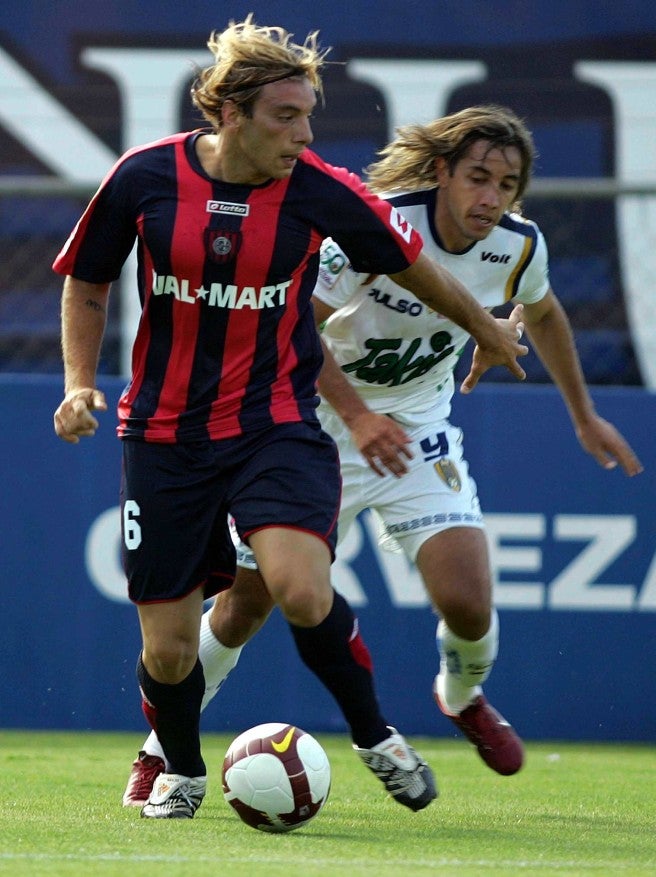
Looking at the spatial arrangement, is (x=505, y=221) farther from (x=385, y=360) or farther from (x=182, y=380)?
(x=182, y=380)

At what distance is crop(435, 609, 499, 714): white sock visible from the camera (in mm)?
5094

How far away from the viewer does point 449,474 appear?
17.0 ft

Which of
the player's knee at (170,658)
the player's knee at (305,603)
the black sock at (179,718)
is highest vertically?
the player's knee at (305,603)

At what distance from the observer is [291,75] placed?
4.16 m

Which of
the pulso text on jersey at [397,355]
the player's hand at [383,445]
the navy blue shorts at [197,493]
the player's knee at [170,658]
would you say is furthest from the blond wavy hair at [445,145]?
the player's knee at [170,658]

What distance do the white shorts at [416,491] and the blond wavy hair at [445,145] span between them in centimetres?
76

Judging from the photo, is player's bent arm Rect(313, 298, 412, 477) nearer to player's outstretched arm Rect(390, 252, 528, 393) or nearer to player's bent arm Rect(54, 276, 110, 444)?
player's outstretched arm Rect(390, 252, 528, 393)

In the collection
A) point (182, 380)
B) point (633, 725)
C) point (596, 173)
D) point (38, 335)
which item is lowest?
point (633, 725)

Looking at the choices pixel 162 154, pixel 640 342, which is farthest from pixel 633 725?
pixel 162 154

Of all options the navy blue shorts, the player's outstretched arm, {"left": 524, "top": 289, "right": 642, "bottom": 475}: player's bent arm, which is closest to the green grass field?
the navy blue shorts

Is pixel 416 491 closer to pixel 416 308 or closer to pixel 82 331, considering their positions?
pixel 416 308

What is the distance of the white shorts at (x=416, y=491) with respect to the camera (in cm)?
507

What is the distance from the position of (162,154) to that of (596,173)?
18.1 ft

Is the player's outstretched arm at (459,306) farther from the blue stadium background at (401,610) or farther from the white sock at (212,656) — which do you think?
the blue stadium background at (401,610)
